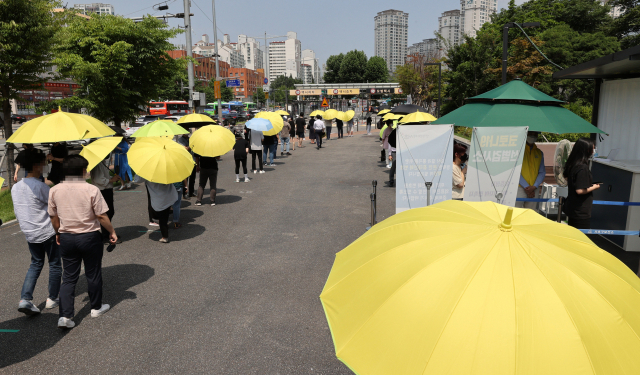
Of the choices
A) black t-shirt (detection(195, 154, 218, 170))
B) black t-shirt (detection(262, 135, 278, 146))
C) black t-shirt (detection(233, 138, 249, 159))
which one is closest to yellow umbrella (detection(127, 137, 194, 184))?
black t-shirt (detection(195, 154, 218, 170))

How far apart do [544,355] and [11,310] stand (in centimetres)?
602

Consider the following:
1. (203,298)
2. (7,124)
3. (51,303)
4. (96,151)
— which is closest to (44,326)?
(51,303)

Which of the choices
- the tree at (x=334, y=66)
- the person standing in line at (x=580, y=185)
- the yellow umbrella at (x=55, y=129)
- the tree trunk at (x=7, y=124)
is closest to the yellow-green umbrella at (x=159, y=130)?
the yellow umbrella at (x=55, y=129)

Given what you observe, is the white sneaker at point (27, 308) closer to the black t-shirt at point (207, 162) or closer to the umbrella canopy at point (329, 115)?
the black t-shirt at point (207, 162)

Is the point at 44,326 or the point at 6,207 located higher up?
the point at 6,207

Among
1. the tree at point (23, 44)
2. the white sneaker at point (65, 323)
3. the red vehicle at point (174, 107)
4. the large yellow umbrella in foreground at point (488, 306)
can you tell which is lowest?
the white sneaker at point (65, 323)

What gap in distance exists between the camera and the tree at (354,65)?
89562 millimetres

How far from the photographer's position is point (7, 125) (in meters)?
12.1

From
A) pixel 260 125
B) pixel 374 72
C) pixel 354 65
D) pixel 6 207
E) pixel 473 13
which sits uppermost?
pixel 473 13

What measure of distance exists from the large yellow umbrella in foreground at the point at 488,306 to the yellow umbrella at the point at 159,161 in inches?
224

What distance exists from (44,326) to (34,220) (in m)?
1.23

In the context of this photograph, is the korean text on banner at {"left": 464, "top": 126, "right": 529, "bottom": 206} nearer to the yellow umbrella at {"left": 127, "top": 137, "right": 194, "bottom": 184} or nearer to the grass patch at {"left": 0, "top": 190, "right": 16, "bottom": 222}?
the yellow umbrella at {"left": 127, "top": 137, "right": 194, "bottom": 184}

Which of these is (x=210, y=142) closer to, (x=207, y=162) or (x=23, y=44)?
(x=207, y=162)

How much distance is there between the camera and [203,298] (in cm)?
564
